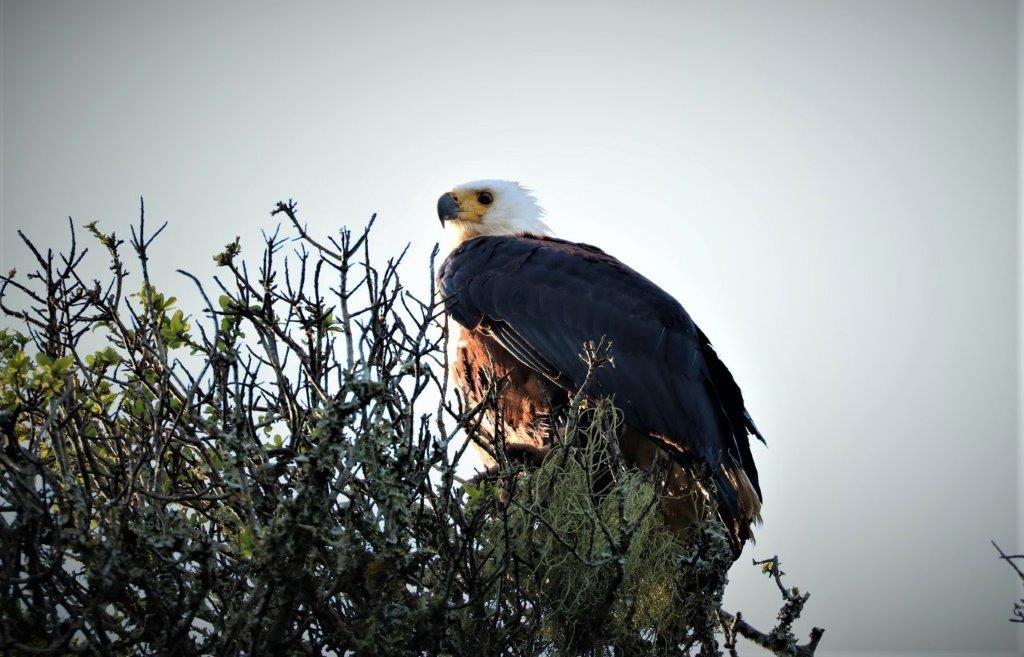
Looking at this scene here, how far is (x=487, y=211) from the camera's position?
282 inches

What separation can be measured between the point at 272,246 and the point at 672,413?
2.56 meters

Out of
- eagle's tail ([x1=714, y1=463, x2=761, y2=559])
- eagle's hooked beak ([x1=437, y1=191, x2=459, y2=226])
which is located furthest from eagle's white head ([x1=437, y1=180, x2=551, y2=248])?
eagle's tail ([x1=714, y1=463, x2=761, y2=559])

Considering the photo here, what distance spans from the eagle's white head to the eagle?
103 centimetres

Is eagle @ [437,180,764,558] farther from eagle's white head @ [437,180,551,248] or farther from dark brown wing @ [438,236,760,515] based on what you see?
eagle's white head @ [437,180,551,248]

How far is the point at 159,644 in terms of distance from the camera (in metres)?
2.64

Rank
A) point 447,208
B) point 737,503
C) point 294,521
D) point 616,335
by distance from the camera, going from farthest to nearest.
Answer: point 447,208
point 616,335
point 737,503
point 294,521

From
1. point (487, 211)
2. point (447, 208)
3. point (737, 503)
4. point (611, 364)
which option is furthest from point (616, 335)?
point (447, 208)

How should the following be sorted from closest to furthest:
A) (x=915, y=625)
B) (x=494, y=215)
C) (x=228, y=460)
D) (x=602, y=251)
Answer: (x=228, y=460)
(x=602, y=251)
(x=494, y=215)
(x=915, y=625)

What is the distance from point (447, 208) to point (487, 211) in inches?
10.9

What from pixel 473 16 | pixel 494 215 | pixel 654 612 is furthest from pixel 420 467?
pixel 473 16

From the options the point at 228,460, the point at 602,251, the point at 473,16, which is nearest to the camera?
the point at 228,460

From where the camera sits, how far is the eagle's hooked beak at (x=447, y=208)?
281 inches

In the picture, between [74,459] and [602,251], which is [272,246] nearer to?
[74,459]

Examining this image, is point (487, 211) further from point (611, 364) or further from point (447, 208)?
point (611, 364)
